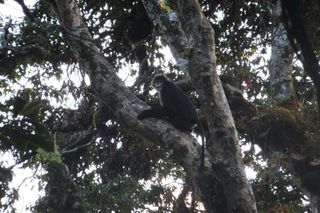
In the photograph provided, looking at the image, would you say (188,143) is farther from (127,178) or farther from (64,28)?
(127,178)

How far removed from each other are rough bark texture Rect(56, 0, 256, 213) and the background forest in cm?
1

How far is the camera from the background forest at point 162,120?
434 centimetres

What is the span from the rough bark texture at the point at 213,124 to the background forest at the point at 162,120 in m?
0.01

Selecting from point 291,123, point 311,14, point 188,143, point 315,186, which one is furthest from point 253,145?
point 188,143

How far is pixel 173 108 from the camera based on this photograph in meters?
6.18

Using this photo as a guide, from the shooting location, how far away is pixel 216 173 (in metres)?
4.23

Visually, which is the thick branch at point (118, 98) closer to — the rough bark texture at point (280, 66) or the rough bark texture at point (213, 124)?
the rough bark texture at point (213, 124)

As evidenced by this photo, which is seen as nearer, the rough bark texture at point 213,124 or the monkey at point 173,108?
the rough bark texture at point 213,124

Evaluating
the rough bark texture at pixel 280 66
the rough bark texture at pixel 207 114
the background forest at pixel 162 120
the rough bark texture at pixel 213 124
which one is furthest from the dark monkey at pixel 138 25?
the rough bark texture at pixel 213 124

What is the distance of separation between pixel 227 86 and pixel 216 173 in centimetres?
313

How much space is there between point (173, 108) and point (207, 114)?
1.82 metres

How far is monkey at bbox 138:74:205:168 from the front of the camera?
496 centimetres

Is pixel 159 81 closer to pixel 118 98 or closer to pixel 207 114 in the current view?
pixel 118 98

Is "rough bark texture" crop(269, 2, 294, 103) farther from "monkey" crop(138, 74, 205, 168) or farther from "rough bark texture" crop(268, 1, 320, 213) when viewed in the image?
"monkey" crop(138, 74, 205, 168)
